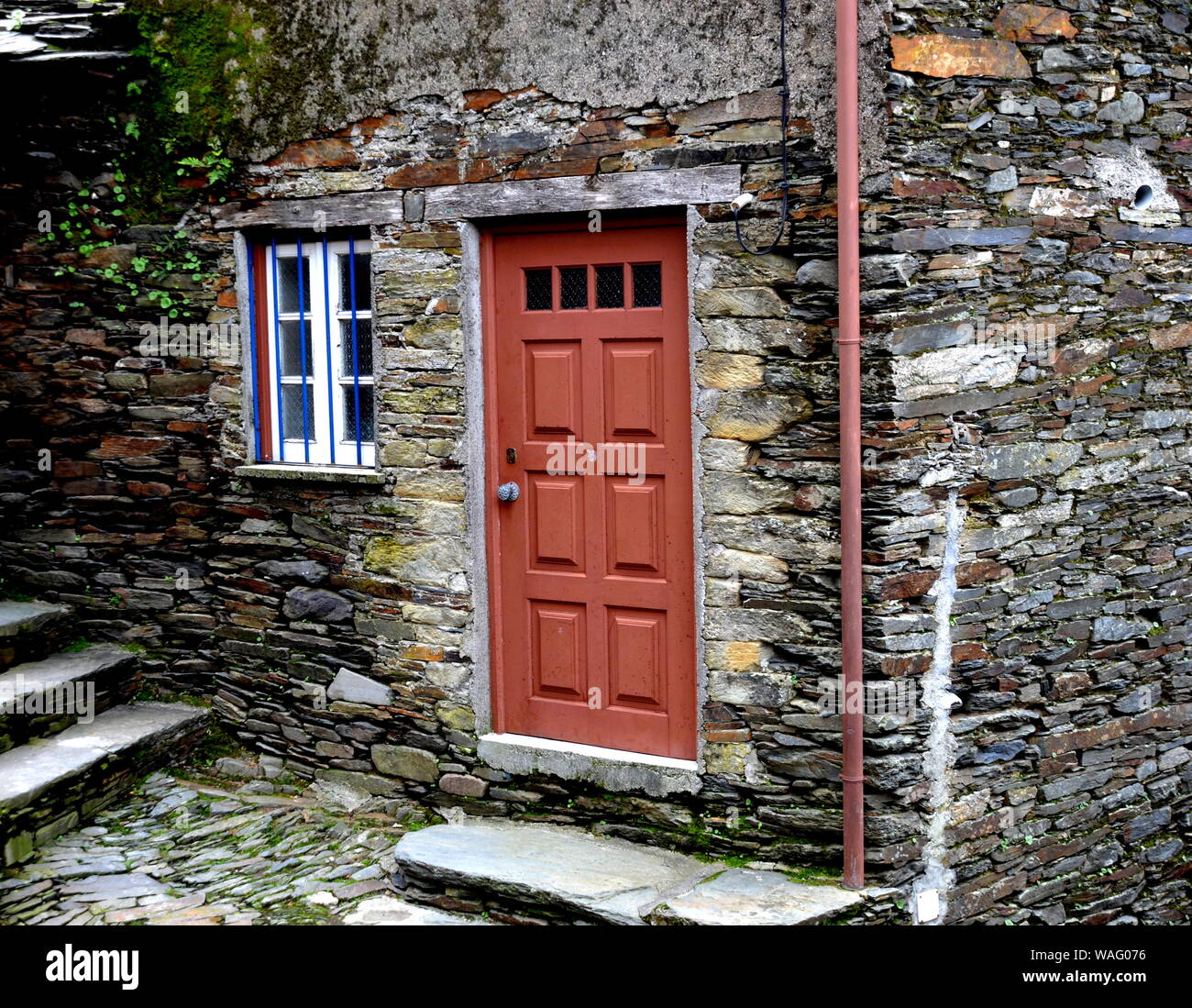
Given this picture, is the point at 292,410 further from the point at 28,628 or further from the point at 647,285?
the point at 647,285

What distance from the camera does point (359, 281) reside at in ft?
19.9

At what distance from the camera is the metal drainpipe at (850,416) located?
456 centimetres

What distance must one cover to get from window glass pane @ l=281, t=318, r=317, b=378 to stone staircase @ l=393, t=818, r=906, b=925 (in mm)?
2399

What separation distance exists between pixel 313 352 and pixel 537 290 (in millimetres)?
1368

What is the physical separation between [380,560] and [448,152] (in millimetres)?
1913

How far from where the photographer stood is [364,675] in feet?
19.9

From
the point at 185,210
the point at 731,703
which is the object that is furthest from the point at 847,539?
the point at 185,210

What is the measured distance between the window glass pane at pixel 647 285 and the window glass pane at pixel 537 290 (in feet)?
1.41

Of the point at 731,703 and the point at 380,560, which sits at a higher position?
the point at 380,560

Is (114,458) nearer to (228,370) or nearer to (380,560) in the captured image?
(228,370)

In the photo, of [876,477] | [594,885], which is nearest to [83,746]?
[594,885]

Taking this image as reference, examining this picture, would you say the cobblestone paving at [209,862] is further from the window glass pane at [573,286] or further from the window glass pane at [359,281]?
the window glass pane at [573,286]

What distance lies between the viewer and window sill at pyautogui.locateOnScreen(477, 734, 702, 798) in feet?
17.2

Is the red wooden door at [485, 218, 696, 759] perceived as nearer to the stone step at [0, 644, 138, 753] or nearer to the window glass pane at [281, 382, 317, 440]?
the window glass pane at [281, 382, 317, 440]
